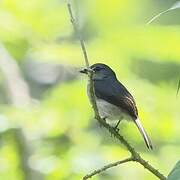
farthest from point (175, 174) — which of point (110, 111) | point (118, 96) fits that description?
point (110, 111)

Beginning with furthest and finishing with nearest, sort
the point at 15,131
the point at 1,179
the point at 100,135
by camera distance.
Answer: the point at 100,135, the point at 15,131, the point at 1,179

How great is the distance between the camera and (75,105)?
5453 mm

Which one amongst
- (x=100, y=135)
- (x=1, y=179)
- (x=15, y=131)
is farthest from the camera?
(x=100, y=135)

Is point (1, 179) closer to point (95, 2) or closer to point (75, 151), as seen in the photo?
point (75, 151)

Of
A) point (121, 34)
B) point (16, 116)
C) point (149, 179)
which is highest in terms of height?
point (121, 34)

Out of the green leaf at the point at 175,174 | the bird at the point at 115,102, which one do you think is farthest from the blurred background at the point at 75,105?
the green leaf at the point at 175,174

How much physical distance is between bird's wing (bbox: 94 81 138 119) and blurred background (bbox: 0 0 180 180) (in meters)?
0.31

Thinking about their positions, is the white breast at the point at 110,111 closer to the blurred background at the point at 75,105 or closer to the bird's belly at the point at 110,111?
the bird's belly at the point at 110,111

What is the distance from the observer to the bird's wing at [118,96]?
463 centimetres

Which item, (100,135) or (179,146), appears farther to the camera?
(100,135)

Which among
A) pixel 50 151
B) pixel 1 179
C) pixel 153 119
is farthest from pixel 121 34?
pixel 1 179

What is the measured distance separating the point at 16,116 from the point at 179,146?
4.13 ft

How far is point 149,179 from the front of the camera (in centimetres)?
549

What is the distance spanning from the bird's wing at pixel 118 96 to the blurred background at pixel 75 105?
312mm
